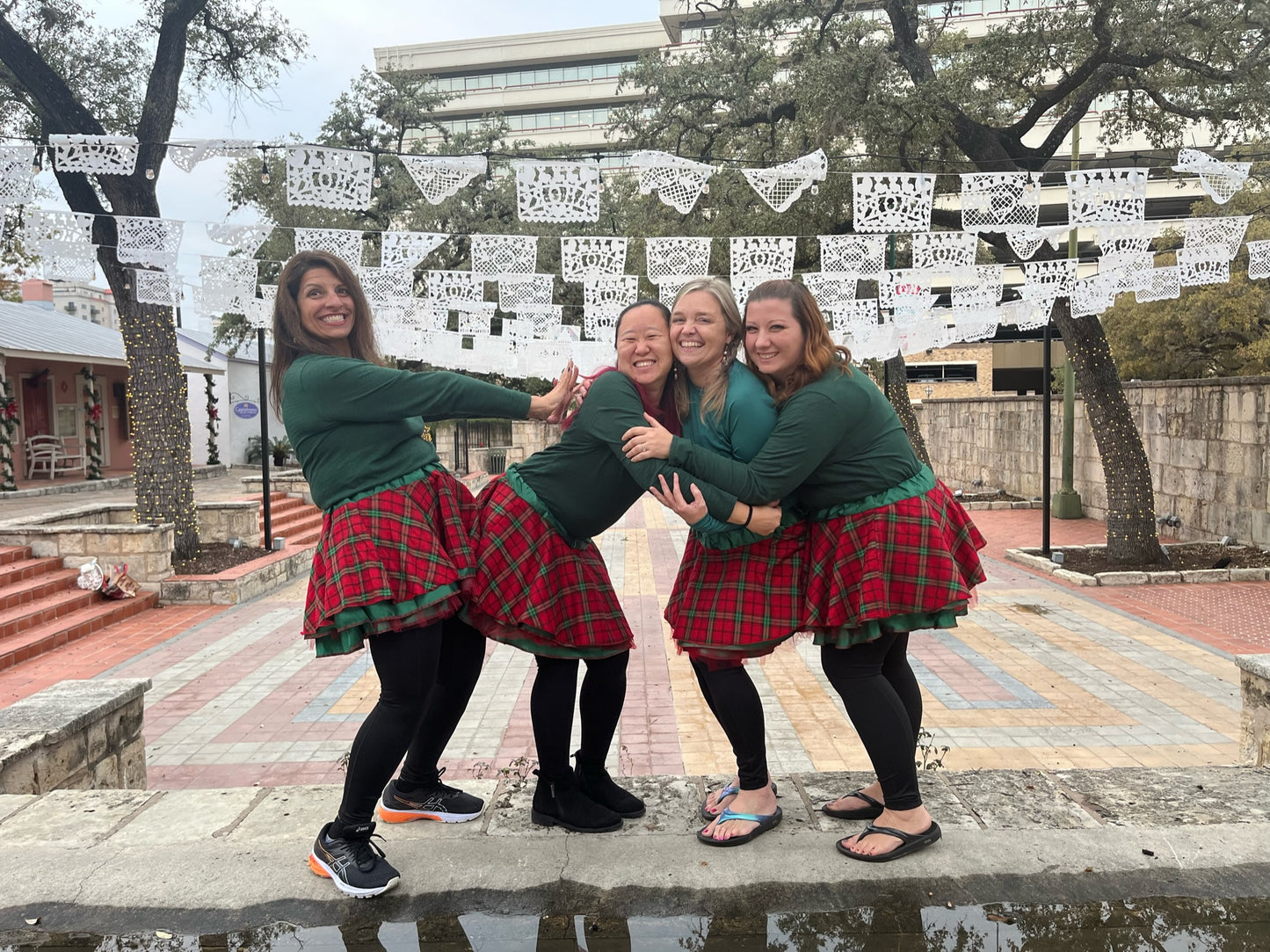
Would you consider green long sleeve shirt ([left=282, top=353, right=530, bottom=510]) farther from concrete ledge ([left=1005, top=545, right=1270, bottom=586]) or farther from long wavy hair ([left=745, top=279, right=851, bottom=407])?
concrete ledge ([left=1005, top=545, right=1270, bottom=586])

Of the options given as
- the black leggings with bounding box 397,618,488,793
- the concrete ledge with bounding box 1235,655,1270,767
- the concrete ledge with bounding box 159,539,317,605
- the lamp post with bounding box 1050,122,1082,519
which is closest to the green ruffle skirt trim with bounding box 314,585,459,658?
the black leggings with bounding box 397,618,488,793

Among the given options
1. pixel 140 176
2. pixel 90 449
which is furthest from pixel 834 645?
pixel 90 449

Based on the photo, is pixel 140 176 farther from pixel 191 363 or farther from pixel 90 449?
pixel 191 363

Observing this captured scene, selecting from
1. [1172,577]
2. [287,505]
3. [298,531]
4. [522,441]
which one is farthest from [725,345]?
[522,441]

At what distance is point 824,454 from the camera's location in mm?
2016

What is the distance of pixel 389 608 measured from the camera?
6.63 feet

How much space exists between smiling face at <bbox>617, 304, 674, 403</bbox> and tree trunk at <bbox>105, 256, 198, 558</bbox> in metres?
7.60

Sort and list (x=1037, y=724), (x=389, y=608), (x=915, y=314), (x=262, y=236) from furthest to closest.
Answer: (x=915, y=314) → (x=262, y=236) → (x=1037, y=724) → (x=389, y=608)

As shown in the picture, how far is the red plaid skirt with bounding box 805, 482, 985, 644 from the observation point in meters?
2.06

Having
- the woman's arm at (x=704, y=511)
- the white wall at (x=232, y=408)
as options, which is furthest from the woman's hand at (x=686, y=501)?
the white wall at (x=232, y=408)

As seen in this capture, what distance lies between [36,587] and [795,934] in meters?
7.55

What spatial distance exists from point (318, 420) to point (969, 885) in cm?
197

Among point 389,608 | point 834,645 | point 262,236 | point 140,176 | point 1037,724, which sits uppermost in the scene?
point 140,176

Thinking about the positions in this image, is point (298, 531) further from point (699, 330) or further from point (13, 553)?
point (699, 330)
